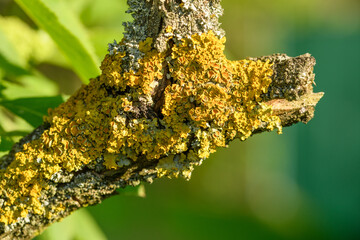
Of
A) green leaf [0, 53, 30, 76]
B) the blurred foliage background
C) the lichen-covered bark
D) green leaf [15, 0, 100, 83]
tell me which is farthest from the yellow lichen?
the blurred foliage background

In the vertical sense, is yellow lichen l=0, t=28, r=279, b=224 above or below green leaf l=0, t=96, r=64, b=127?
below

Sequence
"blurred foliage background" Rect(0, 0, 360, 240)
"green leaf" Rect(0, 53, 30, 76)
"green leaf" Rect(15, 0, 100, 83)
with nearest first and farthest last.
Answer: "green leaf" Rect(15, 0, 100, 83) → "green leaf" Rect(0, 53, 30, 76) → "blurred foliage background" Rect(0, 0, 360, 240)

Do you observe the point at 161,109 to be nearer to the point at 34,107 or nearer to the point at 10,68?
the point at 34,107

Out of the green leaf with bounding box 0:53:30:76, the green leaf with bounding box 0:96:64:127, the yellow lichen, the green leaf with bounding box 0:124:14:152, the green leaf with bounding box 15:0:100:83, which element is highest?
the green leaf with bounding box 0:53:30:76

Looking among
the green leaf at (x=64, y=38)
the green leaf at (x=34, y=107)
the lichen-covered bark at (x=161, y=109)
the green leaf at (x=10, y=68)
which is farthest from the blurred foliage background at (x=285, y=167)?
the lichen-covered bark at (x=161, y=109)

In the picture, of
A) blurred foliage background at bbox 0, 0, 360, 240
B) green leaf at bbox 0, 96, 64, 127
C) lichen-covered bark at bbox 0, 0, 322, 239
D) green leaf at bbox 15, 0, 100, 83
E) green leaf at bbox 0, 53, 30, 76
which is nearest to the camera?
lichen-covered bark at bbox 0, 0, 322, 239

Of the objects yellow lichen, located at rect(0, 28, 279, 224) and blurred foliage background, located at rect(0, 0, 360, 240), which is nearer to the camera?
yellow lichen, located at rect(0, 28, 279, 224)

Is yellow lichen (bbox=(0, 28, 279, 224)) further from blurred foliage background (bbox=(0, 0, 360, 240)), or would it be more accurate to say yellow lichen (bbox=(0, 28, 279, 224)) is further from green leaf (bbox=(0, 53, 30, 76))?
blurred foliage background (bbox=(0, 0, 360, 240))
